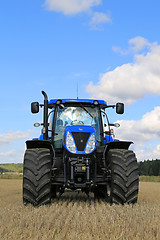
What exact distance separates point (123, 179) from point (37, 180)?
5.89 feet

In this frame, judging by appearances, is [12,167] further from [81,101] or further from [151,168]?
[81,101]

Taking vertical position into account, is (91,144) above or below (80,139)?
below

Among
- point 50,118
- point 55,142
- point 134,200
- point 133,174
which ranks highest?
point 50,118

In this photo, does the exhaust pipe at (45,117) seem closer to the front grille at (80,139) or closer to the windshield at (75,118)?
the windshield at (75,118)

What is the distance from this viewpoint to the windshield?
27.5 feet

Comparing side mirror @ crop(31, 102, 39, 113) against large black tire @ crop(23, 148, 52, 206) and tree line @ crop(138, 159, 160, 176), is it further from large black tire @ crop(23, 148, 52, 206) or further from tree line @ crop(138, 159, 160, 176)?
tree line @ crop(138, 159, 160, 176)

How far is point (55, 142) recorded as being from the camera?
837 cm

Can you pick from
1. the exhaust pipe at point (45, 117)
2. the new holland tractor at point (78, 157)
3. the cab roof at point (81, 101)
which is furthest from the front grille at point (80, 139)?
the cab roof at point (81, 101)

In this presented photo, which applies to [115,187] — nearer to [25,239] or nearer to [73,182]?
[73,182]

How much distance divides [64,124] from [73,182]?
5.74ft

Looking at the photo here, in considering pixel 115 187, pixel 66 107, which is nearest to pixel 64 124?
pixel 66 107

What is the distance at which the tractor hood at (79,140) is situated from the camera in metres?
7.52

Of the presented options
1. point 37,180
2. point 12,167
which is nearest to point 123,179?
point 37,180

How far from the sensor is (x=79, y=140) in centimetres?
757
